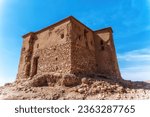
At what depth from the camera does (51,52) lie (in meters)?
13.5

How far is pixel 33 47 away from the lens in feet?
53.1

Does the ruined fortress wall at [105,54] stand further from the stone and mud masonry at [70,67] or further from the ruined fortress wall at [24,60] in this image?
the ruined fortress wall at [24,60]

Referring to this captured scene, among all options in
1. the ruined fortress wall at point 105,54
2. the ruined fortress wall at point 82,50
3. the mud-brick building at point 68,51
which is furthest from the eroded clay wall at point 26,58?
the ruined fortress wall at point 105,54

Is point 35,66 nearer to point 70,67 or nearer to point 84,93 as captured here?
point 70,67

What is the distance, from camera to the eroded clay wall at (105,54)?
1449 centimetres

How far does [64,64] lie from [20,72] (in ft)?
25.8

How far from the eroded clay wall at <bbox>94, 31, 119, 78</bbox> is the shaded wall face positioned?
4959 millimetres

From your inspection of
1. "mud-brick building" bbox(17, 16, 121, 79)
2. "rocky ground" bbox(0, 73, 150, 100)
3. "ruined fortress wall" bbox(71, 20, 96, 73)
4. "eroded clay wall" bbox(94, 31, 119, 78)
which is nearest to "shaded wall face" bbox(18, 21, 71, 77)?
"mud-brick building" bbox(17, 16, 121, 79)

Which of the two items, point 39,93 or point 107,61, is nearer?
point 39,93

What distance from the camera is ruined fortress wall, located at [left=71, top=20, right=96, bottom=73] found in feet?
39.7

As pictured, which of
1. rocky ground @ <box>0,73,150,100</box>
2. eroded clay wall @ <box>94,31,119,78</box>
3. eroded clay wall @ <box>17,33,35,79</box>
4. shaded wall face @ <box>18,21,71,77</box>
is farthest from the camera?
eroded clay wall @ <box>17,33,35,79</box>

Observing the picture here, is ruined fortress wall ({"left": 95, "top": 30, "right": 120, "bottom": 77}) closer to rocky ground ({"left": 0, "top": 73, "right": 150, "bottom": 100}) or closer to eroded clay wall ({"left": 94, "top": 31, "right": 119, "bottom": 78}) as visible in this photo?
eroded clay wall ({"left": 94, "top": 31, "right": 119, "bottom": 78})

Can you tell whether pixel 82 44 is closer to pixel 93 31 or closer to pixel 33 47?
pixel 93 31

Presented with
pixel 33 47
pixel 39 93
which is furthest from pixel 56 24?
pixel 39 93
